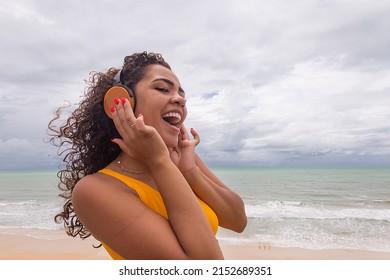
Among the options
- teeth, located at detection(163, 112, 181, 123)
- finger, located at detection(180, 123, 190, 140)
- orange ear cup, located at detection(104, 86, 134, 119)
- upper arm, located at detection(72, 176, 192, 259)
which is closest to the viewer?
upper arm, located at detection(72, 176, 192, 259)

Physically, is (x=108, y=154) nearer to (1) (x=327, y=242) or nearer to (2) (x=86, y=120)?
(2) (x=86, y=120)

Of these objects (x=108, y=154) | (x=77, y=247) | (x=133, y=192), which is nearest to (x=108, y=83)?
(x=108, y=154)

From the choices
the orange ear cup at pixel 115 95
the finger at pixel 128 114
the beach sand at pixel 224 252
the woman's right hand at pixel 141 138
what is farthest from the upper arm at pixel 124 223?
the beach sand at pixel 224 252

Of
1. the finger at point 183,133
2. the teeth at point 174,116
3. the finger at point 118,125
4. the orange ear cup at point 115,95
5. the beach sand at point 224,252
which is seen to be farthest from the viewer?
the beach sand at point 224,252

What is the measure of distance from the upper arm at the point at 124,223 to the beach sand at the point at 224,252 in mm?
Answer: 7440

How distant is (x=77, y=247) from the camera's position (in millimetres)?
9188

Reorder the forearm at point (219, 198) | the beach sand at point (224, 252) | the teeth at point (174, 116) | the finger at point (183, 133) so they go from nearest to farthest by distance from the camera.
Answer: the teeth at point (174, 116) → the forearm at point (219, 198) → the finger at point (183, 133) → the beach sand at point (224, 252)

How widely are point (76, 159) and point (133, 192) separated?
73 centimetres

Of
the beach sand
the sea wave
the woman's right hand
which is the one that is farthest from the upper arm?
the sea wave

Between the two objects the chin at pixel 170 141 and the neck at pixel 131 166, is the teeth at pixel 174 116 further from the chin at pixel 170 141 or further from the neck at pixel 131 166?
the neck at pixel 131 166

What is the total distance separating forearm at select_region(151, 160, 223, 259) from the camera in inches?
54.0

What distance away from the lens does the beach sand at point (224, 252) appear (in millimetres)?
8312

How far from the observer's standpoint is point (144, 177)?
1.71 metres

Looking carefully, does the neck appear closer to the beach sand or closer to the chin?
the chin
